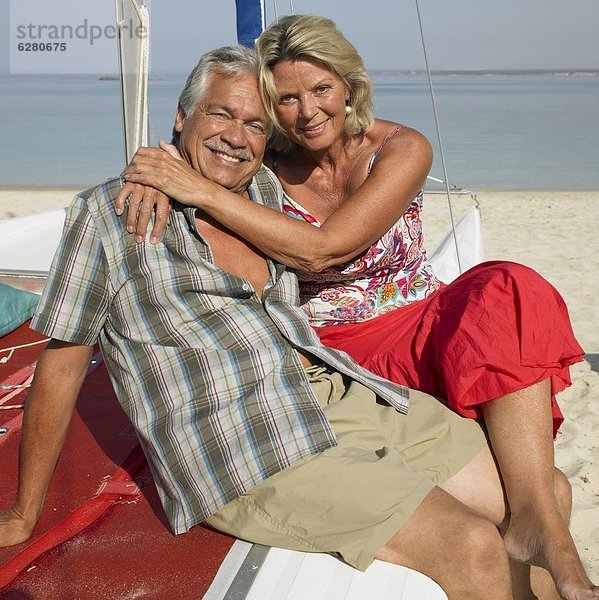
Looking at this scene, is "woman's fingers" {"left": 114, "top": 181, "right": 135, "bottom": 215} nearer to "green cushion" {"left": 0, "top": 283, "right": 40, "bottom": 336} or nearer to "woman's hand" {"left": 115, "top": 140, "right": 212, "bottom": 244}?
"woman's hand" {"left": 115, "top": 140, "right": 212, "bottom": 244}

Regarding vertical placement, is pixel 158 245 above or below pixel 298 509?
above

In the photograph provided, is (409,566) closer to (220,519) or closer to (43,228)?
(220,519)

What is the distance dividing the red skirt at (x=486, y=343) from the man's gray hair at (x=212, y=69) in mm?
911

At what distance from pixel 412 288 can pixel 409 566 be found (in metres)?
1.11

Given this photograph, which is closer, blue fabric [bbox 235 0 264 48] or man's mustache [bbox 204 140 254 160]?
man's mustache [bbox 204 140 254 160]

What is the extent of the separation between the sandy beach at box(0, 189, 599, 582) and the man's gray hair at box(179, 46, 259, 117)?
223 centimetres

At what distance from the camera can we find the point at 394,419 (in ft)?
7.63

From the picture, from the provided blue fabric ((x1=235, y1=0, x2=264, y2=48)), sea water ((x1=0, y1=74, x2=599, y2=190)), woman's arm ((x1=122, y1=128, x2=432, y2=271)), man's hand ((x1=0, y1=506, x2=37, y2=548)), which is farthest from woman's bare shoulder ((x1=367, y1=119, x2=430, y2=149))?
sea water ((x1=0, y1=74, x2=599, y2=190))

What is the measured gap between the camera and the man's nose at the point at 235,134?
238 centimetres

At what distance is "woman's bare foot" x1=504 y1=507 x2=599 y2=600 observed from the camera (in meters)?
1.93

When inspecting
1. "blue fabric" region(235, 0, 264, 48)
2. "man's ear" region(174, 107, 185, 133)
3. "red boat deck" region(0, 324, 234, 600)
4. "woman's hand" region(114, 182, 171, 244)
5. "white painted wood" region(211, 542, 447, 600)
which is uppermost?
"blue fabric" region(235, 0, 264, 48)

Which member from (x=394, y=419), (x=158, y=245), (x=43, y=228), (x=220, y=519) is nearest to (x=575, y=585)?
(x=394, y=419)

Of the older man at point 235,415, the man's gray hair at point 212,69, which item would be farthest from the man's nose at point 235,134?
the man's gray hair at point 212,69

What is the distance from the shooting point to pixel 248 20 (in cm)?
497
